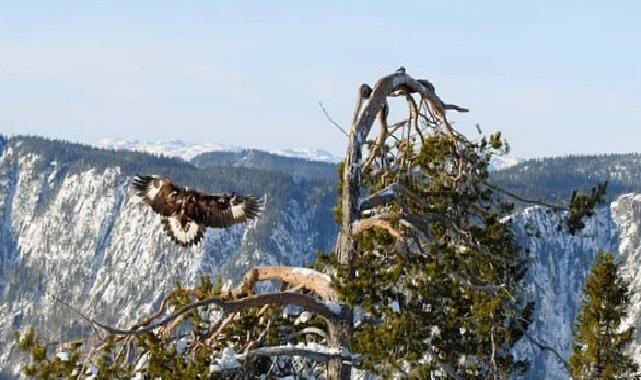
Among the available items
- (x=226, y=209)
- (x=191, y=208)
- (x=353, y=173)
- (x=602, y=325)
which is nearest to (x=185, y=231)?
(x=191, y=208)

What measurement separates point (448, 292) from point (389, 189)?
1640mm

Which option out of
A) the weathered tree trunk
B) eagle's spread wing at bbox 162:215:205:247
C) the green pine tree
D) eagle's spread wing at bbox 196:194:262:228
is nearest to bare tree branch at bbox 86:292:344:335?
the weathered tree trunk

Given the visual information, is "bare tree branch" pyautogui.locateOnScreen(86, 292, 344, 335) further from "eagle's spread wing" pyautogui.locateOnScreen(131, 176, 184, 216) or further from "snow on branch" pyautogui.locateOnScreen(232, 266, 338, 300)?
"eagle's spread wing" pyautogui.locateOnScreen(131, 176, 184, 216)

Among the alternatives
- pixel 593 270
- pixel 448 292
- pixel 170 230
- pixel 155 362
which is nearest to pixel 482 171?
pixel 448 292

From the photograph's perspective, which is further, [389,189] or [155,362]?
[389,189]

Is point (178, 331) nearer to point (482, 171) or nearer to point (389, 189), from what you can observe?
point (389, 189)

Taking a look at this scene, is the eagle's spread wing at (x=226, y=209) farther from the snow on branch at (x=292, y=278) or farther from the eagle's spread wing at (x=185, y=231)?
the snow on branch at (x=292, y=278)

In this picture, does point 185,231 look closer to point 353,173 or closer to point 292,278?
point 292,278

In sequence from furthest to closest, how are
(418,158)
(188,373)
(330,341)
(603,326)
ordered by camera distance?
1. (603,326)
2. (418,158)
3. (330,341)
4. (188,373)

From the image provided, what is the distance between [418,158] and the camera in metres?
17.7

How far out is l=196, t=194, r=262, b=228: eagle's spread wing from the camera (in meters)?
17.9

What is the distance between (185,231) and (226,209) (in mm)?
820

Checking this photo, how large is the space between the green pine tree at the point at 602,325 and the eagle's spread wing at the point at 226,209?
82.5ft

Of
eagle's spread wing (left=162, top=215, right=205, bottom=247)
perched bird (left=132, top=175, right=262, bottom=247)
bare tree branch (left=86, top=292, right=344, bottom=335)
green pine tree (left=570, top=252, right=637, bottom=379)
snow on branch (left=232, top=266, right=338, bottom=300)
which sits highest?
perched bird (left=132, top=175, right=262, bottom=247)
